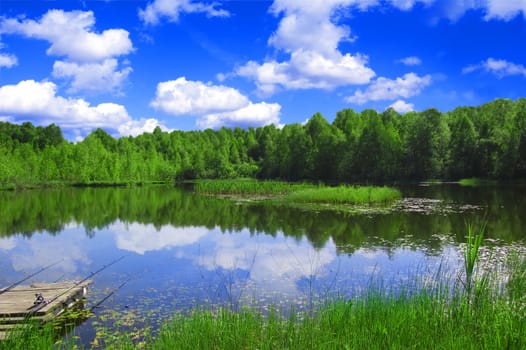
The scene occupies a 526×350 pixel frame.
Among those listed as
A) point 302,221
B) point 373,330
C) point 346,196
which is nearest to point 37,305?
point 373,330

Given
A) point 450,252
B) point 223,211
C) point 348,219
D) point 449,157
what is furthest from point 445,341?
point 449,157

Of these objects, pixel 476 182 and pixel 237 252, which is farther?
pixel 476 182

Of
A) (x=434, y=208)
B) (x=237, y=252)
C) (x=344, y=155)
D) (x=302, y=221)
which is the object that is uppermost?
(x=344, y=155)

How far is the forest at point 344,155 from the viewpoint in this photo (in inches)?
2221

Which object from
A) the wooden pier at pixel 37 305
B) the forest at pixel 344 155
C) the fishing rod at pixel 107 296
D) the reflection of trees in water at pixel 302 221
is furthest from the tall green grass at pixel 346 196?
the forest at pixel 344 155

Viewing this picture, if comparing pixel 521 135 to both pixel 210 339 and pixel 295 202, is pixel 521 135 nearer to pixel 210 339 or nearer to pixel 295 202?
pixel 295 202

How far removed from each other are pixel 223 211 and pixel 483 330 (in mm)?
23083

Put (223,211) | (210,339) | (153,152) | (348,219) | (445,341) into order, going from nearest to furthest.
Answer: (445,341)
(210,339)
(348,219)
(223,211)
(153,152)

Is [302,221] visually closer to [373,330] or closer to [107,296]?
[107,296]

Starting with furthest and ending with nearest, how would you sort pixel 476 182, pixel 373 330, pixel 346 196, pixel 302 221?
pixel 476 182 → pixel 346 196 → pixel 302 221 → pixel 373 330

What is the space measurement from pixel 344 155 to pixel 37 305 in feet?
198

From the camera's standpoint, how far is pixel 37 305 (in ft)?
25.4

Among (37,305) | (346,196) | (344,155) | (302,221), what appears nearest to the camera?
(37,305)

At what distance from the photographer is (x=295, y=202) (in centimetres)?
3116
